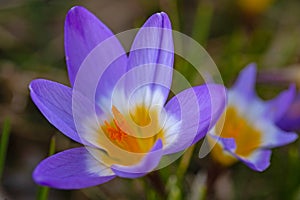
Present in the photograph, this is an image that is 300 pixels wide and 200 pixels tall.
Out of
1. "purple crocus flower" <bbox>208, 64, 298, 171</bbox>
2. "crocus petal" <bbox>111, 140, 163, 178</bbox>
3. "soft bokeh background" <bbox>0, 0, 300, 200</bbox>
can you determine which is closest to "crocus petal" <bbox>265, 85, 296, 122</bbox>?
"purple crocus flower" <bbox>208, 64, 298, 171</bbox>

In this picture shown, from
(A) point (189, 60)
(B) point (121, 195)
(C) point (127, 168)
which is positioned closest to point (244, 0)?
(A) point (189, 60)

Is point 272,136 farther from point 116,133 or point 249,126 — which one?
point 116,133

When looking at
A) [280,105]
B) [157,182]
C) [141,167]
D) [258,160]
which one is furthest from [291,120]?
[141,167]

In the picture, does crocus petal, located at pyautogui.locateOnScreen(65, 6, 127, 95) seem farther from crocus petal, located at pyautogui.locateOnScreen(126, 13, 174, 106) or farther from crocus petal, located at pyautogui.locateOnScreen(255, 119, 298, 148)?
crocus petal, located at pyautogui.locateOnScreen(255, 119, 298, 148)

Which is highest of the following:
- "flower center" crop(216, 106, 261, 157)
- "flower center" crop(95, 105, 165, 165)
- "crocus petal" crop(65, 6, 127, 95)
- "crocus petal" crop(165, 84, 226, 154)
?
"crocus petal" crop(65, 6, 127, 95)

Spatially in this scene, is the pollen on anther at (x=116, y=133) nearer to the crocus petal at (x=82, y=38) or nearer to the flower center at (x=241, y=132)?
the crocus petal at (x=82, y=38)

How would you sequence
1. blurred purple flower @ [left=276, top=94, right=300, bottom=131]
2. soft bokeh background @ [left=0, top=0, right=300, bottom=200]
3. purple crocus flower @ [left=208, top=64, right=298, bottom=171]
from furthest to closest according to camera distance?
soft bokeh background @ [left=0, top=0, right=300, bottom=200] → blurred purple flower @ [left=276, top=94, right=300, bottom=131] → purple crocus flower @ [left=208, top=64, right=298, bottom=171]

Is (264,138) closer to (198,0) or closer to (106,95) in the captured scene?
(106,95)
